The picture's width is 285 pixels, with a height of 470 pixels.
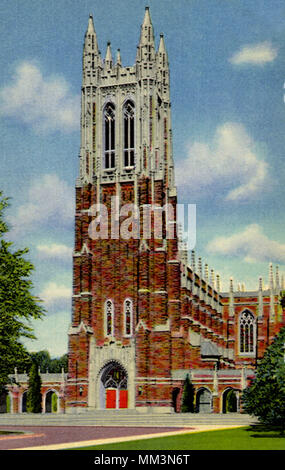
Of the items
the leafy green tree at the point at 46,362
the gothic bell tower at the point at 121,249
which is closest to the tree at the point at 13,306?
the gothic bell tower at the point at 121,249

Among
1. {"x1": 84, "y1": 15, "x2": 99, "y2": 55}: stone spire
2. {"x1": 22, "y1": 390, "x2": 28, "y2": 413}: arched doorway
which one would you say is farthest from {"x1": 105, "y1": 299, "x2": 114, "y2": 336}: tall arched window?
{"x1": 84, "y1": 15, "x2": 99, "y2": 55}: stone spire

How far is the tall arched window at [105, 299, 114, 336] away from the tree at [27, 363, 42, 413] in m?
7.19

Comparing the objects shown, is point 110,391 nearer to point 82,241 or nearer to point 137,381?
point 137,381

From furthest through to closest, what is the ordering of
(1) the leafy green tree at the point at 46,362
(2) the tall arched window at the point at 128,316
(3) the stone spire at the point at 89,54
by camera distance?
(1) the leafy green tree at the point at 46,362, (3) the stone spire at the point at 89,54, (2) the tall arched window at the point at 128,316

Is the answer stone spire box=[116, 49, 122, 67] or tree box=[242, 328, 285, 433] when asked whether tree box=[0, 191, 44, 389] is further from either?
stone spire box=[116, 49, 122, 67]

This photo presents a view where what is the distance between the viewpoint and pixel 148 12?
238 feet

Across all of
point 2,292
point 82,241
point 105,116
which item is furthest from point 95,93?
point 2,292

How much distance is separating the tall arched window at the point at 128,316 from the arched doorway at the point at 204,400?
8.09 metres

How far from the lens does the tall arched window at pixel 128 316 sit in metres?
66.4

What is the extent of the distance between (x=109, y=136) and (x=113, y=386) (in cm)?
2270

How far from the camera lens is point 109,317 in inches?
2643

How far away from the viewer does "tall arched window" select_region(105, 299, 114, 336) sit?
66.8m

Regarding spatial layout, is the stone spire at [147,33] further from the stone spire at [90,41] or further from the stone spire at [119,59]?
the stone spire at [90,41]

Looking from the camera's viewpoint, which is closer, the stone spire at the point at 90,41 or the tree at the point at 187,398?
the tree at the point at 187,398
